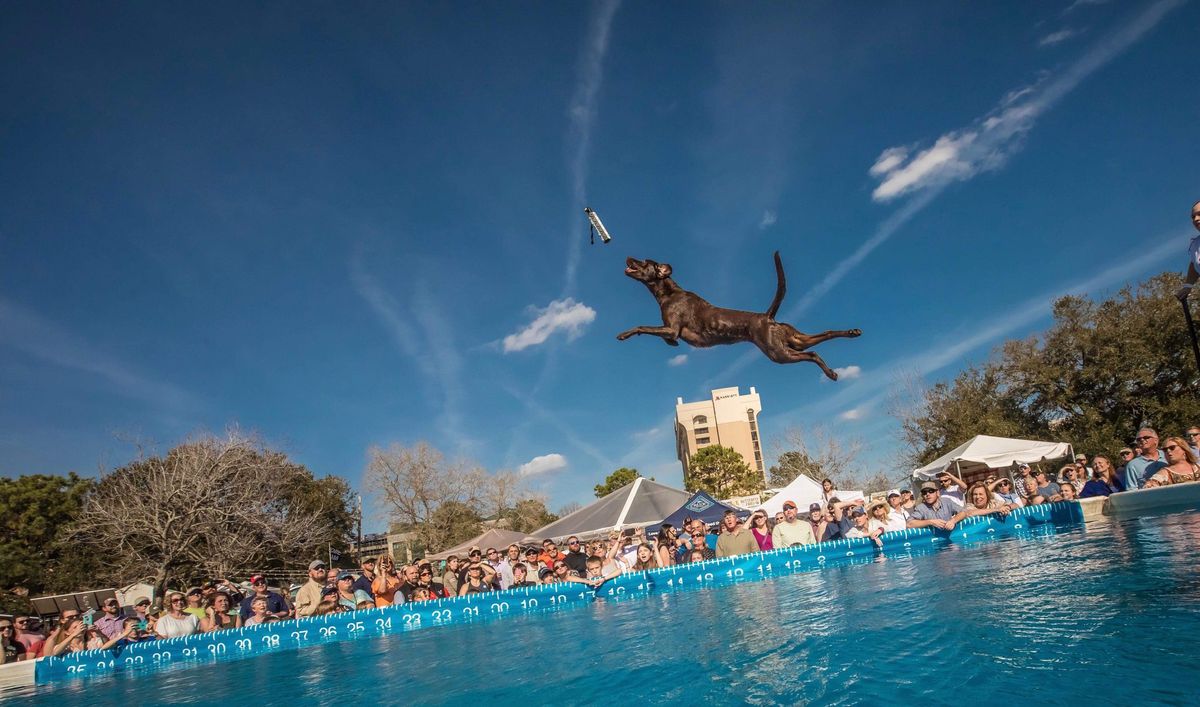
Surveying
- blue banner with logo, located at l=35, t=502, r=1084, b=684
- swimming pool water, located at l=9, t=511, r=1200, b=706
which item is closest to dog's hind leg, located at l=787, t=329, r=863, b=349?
swimming pool water, located at l=9, t=511, r=1200, b=706

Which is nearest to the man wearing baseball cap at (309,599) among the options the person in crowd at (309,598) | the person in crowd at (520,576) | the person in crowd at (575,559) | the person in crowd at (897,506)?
the person in crowd at (309,598)

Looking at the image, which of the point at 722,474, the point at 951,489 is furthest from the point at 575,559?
the point at 722,474

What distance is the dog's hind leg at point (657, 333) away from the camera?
643 centimetres

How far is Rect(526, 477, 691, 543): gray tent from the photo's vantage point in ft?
55.5

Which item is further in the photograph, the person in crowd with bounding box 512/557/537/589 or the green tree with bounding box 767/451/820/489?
the green tree with bounding box 767/451/820/489

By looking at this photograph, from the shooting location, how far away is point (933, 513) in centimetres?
882

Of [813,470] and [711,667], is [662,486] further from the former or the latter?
[813,470]

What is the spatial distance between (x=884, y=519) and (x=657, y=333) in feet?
17.3

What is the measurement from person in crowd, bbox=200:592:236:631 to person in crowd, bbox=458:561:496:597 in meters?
3.31

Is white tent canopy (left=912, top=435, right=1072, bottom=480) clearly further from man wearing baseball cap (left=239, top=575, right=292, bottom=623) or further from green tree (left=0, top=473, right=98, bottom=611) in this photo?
green tree (left=0, top=473, right=98, bottom=611)

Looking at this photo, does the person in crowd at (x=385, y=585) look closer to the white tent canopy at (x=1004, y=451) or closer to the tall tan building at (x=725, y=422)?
the white tent canopy at (x=1004, y=451)

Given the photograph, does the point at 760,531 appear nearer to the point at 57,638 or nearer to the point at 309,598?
the point at 309,598

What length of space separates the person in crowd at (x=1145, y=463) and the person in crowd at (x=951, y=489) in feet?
6.23

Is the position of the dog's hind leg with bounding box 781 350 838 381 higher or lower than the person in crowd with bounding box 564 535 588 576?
higher
